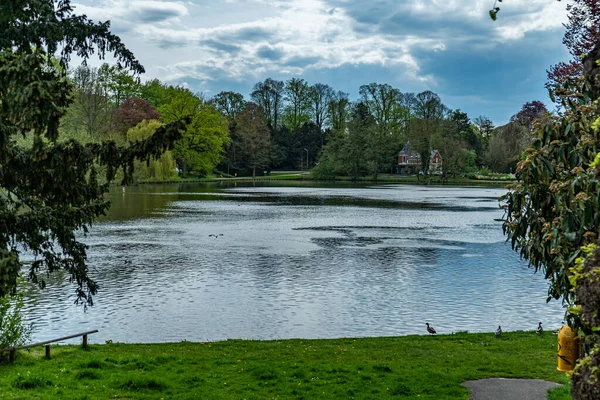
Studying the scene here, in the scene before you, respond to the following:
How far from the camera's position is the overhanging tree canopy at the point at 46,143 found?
745cm

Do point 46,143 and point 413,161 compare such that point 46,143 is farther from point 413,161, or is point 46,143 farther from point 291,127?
point 291,127

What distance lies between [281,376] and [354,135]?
3814 inches

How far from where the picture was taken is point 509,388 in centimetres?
974

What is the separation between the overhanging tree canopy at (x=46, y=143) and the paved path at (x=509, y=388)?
607cm

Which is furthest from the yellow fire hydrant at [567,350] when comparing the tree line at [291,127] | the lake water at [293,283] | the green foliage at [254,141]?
the green foliage at [254,141]

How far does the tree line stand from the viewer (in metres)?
79.9

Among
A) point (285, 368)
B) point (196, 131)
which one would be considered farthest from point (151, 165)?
point (285, 368)

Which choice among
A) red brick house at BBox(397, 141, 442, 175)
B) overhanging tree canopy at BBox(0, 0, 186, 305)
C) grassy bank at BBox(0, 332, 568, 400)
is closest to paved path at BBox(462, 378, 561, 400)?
grassy bank at BBox(0, 332, 568, 400)

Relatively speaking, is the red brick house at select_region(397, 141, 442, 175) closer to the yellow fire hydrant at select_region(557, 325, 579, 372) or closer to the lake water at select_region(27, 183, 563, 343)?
the lake water at select_region(27, 183, 563, 343)

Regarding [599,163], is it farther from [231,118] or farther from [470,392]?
[231,118]

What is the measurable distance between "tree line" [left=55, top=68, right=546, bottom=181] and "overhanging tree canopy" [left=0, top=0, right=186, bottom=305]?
5260 centimetres

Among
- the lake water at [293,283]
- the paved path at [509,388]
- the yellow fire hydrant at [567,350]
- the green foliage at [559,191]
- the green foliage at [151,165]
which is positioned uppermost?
the green foliage at [151,165]

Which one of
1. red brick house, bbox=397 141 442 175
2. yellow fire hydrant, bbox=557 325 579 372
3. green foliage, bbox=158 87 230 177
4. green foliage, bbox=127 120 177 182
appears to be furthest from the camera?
red brick house, bbox=397 141 442 175

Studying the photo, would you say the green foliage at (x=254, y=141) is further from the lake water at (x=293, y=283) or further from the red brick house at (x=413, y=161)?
the lake water at (x=293, y=283)
